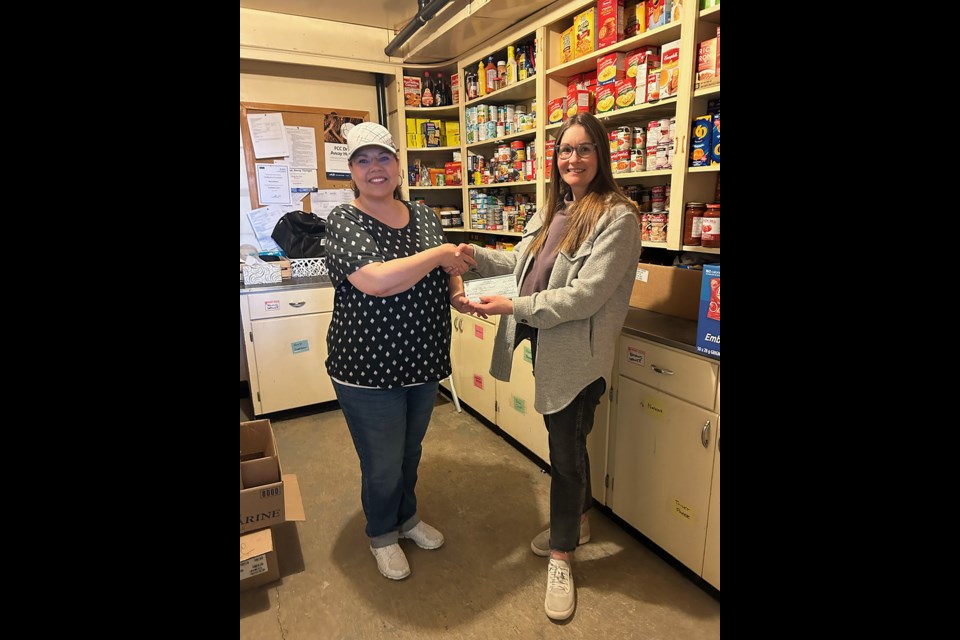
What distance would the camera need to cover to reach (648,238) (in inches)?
85.5

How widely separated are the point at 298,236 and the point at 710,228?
2630 millimetres

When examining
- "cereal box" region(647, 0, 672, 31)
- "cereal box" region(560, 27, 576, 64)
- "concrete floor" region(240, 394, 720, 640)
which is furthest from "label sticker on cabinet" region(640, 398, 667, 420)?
"cereal box" region(560, 27, 576, 64)

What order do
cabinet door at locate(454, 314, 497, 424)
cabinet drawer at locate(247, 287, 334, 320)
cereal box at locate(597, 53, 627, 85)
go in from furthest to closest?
cabinet drawer at locate(247, 287, 334, 320) < cabinet door at locate(454, 314, 497, 424) < cereal box at locate(597, 53, 627, 85)

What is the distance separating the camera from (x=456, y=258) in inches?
59.5

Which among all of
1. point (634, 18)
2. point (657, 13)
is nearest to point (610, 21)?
point (634, 18)

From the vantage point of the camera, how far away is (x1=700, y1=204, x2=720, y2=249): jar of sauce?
1851mm

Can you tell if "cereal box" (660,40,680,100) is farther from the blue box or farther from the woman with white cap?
the woman with white cap

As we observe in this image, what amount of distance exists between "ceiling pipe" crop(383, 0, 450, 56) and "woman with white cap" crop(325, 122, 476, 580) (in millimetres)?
1603

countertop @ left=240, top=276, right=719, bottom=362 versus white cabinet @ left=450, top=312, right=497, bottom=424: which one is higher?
countertop @ left=240, top=276, right=719, bottom=362

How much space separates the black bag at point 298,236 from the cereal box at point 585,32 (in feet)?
6.75
